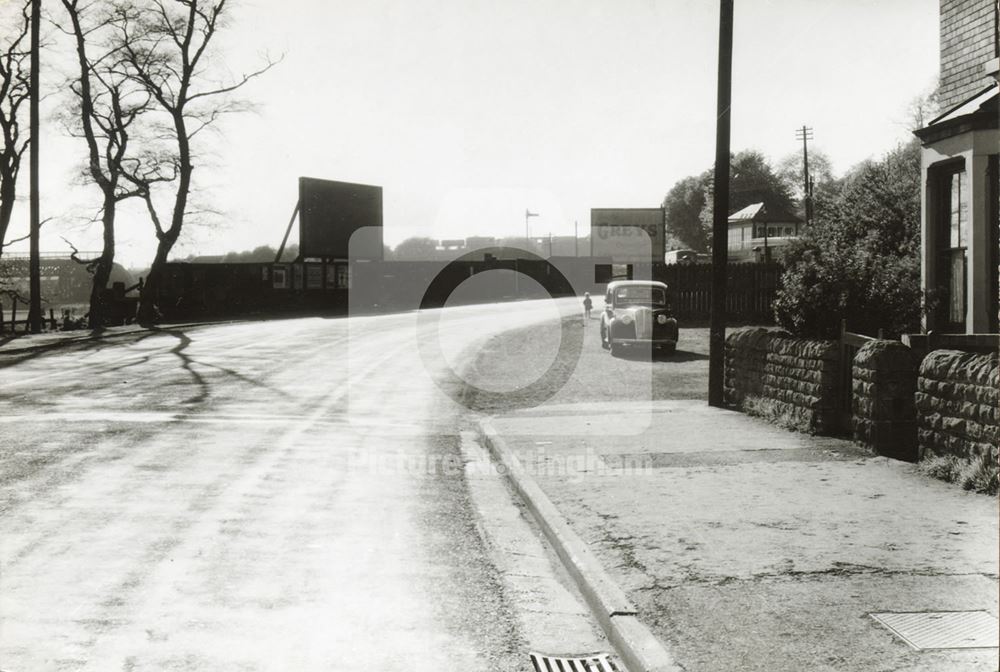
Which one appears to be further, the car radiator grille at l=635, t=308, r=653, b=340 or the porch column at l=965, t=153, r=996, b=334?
the car radiator grille at l=635, t=308, r=653, b=340

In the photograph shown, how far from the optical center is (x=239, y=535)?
7711mm

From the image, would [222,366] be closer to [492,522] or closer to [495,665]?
[492,522]

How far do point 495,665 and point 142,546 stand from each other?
11.0ft

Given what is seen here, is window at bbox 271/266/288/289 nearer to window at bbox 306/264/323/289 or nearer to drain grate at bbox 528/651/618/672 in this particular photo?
window at bbox 306/264/323/289

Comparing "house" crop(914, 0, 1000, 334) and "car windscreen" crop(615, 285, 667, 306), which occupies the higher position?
"house" crop(914, 0, 1000, 334)

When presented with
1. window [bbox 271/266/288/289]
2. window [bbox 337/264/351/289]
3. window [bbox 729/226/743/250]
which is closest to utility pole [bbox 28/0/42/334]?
window [bbox 271/266/288/289]

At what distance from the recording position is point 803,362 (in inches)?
497

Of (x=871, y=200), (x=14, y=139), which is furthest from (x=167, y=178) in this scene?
(x=871, y=200)

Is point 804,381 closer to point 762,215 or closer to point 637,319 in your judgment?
point 637,319

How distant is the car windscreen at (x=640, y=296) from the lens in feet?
87.6

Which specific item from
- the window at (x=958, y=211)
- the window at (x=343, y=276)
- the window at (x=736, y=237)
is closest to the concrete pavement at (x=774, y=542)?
the window at (x=958, y=211)

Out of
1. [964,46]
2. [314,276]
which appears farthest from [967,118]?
[314,276]

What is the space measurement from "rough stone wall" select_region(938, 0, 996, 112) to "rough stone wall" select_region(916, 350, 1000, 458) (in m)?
7.83

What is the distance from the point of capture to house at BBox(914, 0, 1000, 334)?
13.9 m
